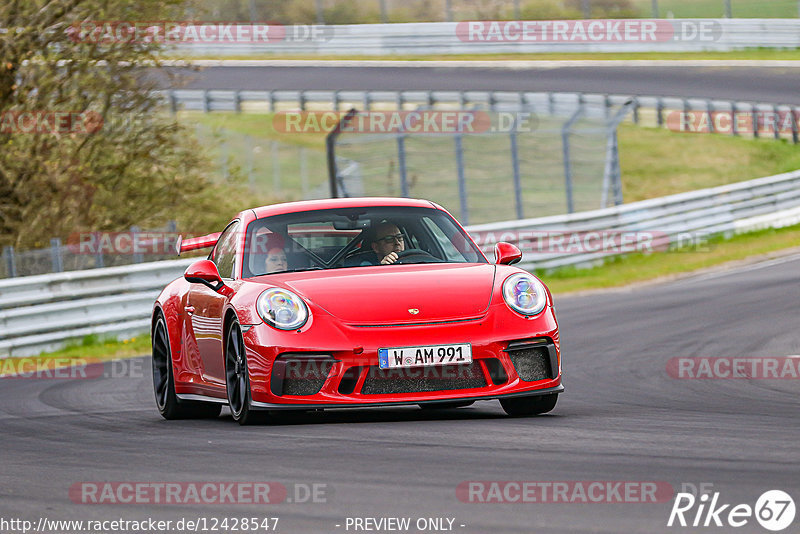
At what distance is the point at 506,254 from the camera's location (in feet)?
28.4

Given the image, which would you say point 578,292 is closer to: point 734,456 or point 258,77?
point 734,456

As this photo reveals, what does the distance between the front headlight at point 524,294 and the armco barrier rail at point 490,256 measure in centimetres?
930

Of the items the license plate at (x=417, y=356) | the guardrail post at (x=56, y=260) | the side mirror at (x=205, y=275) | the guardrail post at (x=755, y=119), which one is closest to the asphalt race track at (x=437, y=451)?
the license plate at (x=417, y=356)

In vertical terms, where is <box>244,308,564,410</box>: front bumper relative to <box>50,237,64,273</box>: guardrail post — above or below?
above

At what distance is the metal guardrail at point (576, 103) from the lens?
33.8 meters

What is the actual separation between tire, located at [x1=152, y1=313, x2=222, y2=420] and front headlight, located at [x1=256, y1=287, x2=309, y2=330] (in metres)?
1.48

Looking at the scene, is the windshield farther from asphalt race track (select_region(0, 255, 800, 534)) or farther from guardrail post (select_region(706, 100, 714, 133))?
guardrail post (select_region(706, 100, 714, 133))

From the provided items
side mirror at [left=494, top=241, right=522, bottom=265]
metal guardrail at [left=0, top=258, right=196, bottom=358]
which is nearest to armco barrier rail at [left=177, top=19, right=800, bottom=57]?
metal guardrail at [left=0, top=258, right=196, bottom=358]

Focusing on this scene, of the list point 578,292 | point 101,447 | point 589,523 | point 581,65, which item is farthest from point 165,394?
point 581,65

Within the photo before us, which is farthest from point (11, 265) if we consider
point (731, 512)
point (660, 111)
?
point (660, 111)

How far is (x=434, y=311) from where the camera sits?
7641 millimetres

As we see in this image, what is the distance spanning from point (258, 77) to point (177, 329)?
34.6 metres

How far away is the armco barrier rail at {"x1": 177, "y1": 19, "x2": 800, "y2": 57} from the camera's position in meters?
41.5

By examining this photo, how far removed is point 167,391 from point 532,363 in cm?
287
